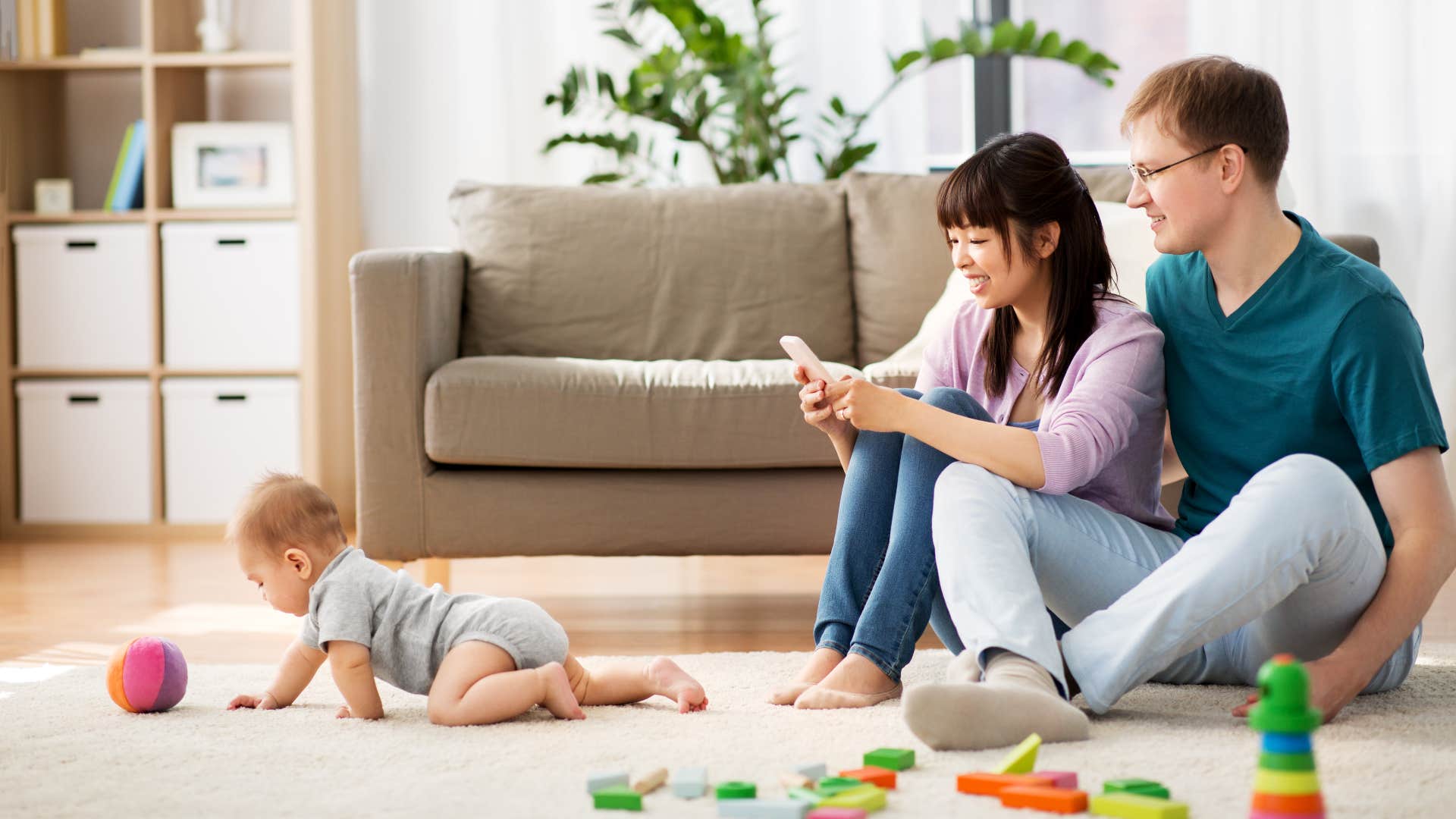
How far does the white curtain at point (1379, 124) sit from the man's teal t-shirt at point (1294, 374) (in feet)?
7.24

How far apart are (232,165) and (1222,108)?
9.11ft

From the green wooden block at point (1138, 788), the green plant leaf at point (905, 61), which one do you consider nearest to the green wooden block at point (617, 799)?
the green wooden block at point (1138, 788)

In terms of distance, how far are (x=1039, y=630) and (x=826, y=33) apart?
2.66 m

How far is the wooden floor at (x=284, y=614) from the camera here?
7.00 feet

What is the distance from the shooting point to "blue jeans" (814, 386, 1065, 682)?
1.51 m

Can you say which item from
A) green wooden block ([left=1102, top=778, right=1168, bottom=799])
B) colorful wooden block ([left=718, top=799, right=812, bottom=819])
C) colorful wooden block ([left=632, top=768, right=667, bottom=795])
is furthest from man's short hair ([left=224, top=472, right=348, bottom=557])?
green wooden block ([left=1102, top=778, right=1168, bottom=799])

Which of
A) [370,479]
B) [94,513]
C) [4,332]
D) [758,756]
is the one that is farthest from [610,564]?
[758,756]

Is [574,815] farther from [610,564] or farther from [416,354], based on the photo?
[610,564]

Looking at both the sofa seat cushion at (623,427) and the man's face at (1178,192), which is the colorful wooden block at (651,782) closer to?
the man's face at (1178,192)

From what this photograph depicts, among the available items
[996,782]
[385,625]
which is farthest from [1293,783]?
[385,625]

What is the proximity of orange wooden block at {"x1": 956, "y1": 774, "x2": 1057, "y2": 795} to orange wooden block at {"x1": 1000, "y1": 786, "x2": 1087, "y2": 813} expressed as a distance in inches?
0.4

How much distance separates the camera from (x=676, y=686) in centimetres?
159

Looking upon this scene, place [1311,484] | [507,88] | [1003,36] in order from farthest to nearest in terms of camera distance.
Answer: [507,88]
[1003,36]
[1311,484]

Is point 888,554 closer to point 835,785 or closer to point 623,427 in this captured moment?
point 835,785
